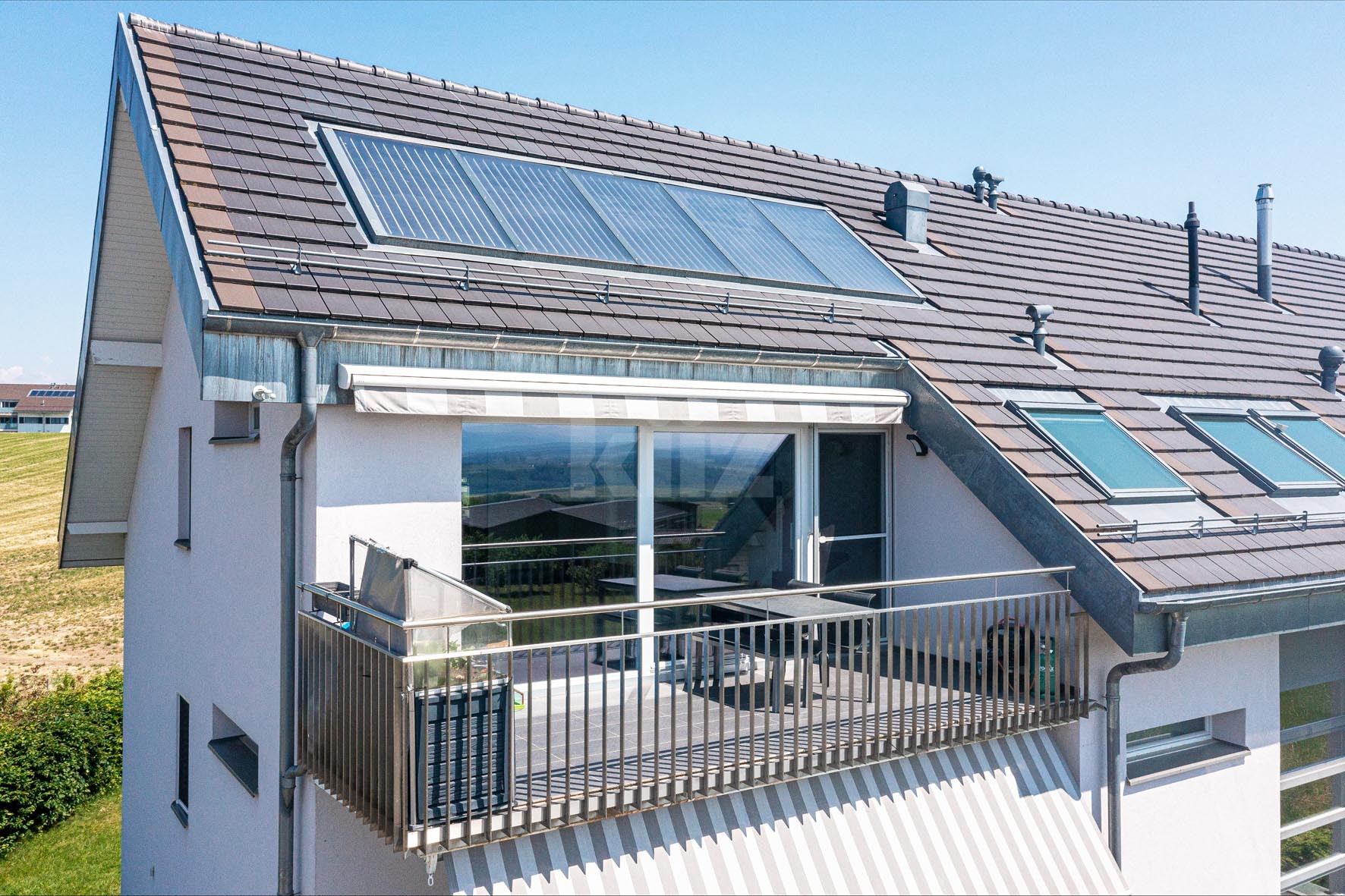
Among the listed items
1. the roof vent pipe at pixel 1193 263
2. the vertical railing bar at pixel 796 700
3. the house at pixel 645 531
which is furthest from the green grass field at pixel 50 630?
the roof vent pipe at pixel 1193 263

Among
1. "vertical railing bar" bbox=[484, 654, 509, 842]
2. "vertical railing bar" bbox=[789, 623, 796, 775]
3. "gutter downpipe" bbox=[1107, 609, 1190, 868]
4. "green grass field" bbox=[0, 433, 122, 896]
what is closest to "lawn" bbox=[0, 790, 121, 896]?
"green grass field" bbox=[0, 433, 122, 896]

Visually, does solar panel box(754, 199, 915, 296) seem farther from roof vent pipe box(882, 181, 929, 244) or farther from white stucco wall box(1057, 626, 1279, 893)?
white stucco wall box(1057, 626, 1279, 893)

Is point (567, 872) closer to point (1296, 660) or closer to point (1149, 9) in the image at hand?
point (1296, 660)

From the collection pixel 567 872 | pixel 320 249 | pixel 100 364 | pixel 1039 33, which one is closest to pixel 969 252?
pixel 1039 33

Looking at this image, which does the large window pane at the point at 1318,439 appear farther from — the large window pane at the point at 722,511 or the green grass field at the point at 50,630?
the green grass field at the point at 50,630

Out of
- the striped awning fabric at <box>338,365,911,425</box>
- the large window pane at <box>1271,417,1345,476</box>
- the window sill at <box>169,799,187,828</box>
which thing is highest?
the striped awning fabric at <box>338,365,911,425</box>

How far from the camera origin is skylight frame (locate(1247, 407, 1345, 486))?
10458 mm

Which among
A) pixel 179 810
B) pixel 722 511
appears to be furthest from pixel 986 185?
pixel 179 810

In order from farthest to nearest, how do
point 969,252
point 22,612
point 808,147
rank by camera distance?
point 22,612
point 808,147
point 969,252

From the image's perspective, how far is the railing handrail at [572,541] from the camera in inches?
281

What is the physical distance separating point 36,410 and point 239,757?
9928 centimetres

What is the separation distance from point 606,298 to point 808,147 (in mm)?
7133

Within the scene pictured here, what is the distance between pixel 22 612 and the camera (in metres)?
36.7

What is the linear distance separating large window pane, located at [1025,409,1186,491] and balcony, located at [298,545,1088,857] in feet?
4.34
